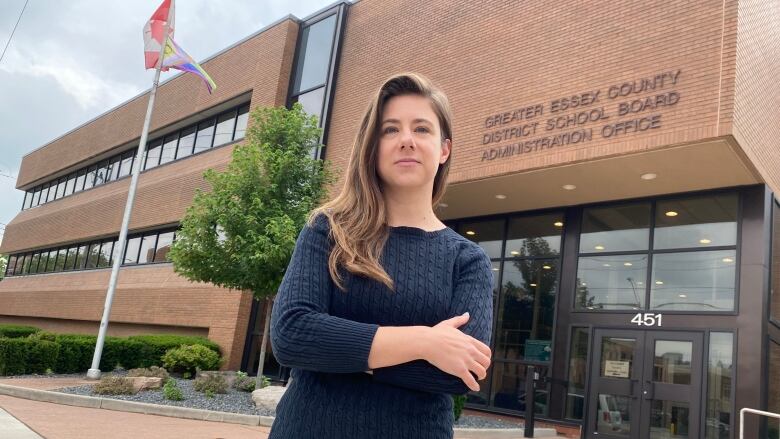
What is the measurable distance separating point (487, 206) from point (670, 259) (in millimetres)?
4335

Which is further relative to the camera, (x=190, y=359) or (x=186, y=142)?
(x=186, y=142)

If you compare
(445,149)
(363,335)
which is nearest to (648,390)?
(445,149)

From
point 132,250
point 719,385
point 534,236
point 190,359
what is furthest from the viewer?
point 132,250

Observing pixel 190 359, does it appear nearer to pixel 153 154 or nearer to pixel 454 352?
pixel 153 154

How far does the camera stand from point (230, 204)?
1194cm

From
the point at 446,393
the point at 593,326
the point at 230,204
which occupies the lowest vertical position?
the point at 446,393

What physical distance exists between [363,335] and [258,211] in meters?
10.6

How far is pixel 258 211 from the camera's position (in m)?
11.8

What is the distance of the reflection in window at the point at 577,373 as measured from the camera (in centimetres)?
1270

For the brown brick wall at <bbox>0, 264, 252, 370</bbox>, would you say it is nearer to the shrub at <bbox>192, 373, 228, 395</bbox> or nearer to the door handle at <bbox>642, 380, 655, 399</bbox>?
the shrub at <bbox>192, 373, 228, 395</bbox>

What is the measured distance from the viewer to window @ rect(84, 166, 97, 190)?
96.7 feet

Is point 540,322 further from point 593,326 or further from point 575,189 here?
point 575,189

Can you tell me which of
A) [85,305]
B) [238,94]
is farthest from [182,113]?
[85,305]

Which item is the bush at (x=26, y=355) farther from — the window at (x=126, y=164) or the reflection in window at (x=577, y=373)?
the window at (x=126, y=164)
